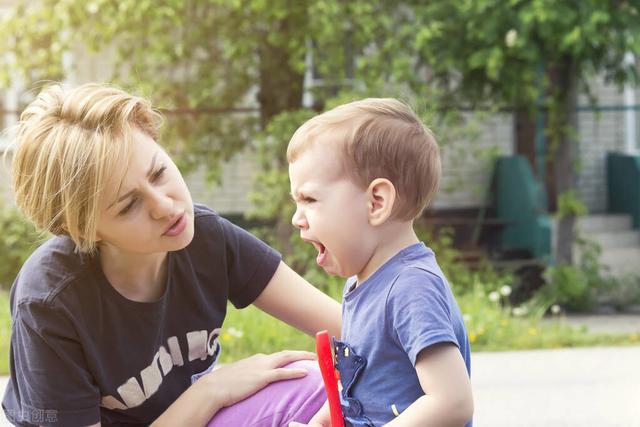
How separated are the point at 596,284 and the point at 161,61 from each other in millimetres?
3743

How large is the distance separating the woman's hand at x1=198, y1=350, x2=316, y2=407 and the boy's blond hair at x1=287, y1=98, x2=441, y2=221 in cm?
61

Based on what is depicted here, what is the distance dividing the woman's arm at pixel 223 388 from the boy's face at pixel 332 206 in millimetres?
518

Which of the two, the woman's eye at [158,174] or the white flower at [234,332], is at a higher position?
the woman's eye at [158,174]

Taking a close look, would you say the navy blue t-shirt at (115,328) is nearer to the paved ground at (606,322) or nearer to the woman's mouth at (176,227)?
the woman's mouth at (176,227)

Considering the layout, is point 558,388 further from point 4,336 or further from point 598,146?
point 598,146

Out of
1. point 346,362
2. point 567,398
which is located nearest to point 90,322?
point 346,362

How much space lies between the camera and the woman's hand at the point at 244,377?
95.1 inches

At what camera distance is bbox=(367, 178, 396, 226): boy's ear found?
1965 millimetres

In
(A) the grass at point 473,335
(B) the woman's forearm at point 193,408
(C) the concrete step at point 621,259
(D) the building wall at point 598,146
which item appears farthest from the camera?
(D) the building wall at point 598,146

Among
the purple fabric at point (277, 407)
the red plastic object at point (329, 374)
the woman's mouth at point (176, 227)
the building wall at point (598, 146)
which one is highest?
the woman's mouth at point (176, 227)

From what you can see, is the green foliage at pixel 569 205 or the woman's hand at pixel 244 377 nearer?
the woman's hand at pixel 244 377

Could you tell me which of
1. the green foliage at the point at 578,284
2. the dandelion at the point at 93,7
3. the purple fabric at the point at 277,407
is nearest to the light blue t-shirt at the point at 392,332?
the purple fabric at the point at 277,407

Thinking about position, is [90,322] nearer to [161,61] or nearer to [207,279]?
[207,279]

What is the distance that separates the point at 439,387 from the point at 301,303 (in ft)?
2.56
